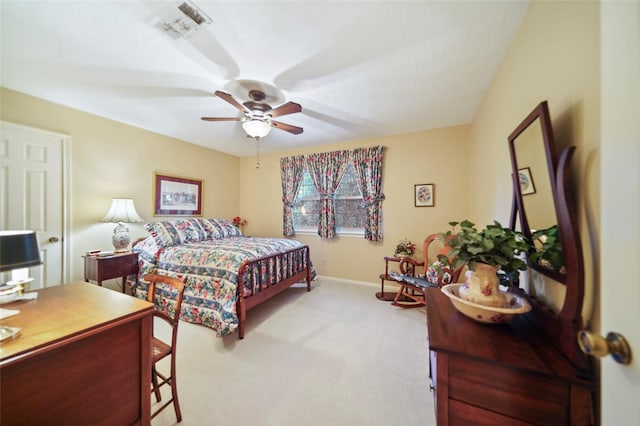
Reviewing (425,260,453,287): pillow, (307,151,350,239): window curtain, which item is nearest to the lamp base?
(307,151,350,239): window curtain

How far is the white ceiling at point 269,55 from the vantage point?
140 centimetres

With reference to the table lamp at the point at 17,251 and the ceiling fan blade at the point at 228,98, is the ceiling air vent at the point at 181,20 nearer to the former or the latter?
the ceiling fan blade at the point at 228,98

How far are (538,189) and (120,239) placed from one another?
13.4ft

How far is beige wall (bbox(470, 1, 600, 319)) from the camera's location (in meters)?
0.76

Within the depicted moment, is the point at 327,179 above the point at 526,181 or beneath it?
above

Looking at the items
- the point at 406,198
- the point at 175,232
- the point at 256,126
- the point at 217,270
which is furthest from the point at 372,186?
the point at 175,232

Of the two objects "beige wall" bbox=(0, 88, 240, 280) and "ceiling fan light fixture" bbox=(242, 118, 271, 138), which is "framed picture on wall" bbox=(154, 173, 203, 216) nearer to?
"beige wall" bbox=(0, 88, 240, 280)

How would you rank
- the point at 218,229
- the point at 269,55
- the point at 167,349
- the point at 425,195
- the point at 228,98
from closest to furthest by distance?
1. the point at 167,349
2. the point at 269,55
3. the point at 228,98
4. the point at 425,195
5. the point at 218,229

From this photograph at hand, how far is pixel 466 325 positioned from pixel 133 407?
5.37ft

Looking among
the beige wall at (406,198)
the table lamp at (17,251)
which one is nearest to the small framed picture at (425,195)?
the beige wall at (406,198)

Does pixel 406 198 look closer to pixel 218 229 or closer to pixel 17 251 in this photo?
pixel 218 229

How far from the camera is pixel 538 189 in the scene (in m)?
1.07

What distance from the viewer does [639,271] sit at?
0.45 meters

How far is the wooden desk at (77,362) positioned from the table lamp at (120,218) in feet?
6.24
